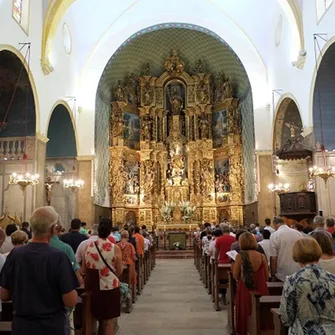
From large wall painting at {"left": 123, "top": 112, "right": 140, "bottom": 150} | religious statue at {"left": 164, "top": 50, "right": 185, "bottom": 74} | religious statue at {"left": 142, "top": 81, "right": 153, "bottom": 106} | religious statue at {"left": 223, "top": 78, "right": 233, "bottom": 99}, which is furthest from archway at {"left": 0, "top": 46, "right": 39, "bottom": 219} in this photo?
religious statue at {"left": 223, "top": 78, "right": 233, "bottom": 99}

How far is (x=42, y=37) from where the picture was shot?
1462cm

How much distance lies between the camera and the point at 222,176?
2366cm

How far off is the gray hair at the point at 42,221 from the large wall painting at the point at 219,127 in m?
21.4

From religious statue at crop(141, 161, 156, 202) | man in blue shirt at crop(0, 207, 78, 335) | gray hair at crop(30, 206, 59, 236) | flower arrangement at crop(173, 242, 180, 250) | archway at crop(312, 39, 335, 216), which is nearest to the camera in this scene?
man in blue shirt at crop(0, 207, 78, 335)

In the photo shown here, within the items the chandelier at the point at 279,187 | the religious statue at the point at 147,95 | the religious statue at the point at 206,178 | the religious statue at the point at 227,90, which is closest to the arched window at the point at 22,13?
the chandelier at the point at 279,187

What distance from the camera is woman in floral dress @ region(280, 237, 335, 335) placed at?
2.75 meters

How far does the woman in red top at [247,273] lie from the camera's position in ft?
15.6

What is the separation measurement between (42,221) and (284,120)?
16.8 metres

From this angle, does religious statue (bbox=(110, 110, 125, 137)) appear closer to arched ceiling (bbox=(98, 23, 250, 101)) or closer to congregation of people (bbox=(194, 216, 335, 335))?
arched ceiling (bbox=(98, 23, 250, 101))

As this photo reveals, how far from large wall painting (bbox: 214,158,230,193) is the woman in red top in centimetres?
1851

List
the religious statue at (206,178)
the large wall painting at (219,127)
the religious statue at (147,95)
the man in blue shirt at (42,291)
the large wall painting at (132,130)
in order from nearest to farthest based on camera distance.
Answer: the man in blue shirt at (42,291), the religious statue at (206,178), the large wall painting at (219,127), the large wall painting at (132,130), the religious statue at (147,95)

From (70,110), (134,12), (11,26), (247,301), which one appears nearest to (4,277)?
(247,301)

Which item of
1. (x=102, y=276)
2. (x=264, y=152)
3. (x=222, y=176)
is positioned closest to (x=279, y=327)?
(x=102, y=276)

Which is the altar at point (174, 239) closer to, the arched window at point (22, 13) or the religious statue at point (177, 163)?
the religious statue at point (177, 163)
